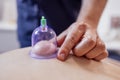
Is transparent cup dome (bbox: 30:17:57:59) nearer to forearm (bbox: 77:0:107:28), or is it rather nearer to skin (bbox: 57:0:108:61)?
skin (bbox: 57:0:108:61)

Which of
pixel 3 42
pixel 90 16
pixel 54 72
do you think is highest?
pixel 90 16

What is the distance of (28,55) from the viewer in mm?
812

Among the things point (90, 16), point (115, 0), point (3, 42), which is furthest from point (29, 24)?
point (3, 42)

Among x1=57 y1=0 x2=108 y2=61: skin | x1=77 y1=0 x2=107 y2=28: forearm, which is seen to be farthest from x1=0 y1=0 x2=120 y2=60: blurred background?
x1=57 y1=0 x2=108 y2=61: skin

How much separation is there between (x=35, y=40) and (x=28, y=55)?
73 mm

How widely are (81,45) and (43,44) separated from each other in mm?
115

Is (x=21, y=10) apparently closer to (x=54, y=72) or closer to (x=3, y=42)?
(x=54, y=72)

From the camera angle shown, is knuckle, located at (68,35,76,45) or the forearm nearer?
knuckle, located at (68,35,76,45)

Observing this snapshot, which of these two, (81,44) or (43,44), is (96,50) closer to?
(81,44)

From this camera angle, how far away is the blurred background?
245 centimetres

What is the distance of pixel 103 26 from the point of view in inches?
99.7

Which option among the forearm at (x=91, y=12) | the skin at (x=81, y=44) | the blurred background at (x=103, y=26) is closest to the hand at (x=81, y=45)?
the skin at (x=81, y=44)

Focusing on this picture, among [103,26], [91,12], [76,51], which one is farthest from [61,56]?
[103,26]

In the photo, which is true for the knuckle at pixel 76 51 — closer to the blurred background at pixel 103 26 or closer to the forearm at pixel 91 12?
the forearm at pixel 91 12
